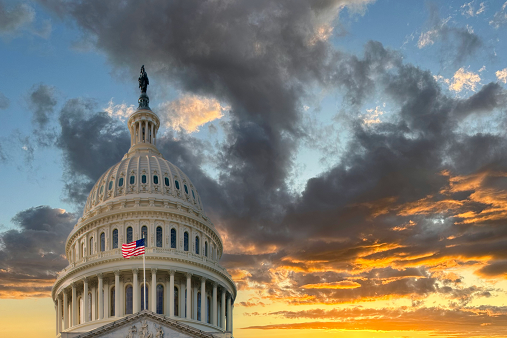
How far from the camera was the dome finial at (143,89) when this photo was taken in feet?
327

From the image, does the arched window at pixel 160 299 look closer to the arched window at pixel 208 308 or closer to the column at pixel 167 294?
the column at pixel 167 294

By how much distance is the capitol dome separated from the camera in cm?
7206

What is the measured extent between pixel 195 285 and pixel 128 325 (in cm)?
2221

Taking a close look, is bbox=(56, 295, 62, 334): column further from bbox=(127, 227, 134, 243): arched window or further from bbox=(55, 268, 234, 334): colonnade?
bbox=(127, 227, 134, 243): arched window

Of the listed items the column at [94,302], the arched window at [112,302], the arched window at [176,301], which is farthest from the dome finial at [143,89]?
the arched window at [176,301]

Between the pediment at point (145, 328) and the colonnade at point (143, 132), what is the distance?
46.1m

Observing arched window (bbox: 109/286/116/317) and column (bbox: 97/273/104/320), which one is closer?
column (bbox: 97/273/104/320)

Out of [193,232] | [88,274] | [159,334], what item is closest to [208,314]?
[193,232]

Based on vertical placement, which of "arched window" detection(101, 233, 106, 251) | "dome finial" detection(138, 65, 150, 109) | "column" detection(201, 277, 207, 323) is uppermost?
"dome finial" detection(138, 65, 150, 109)

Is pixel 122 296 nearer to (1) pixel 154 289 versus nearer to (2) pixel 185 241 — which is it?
(1) pixel 154 289

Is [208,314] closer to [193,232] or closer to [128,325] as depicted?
[193,232]

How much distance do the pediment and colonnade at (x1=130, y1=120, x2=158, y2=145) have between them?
46101 mm

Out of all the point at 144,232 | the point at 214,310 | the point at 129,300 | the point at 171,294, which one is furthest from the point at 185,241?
the point at 129,300

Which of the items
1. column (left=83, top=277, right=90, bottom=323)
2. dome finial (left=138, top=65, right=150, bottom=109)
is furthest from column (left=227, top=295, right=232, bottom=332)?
dome finial (left=138, top=65, right=150, bottom=109)
